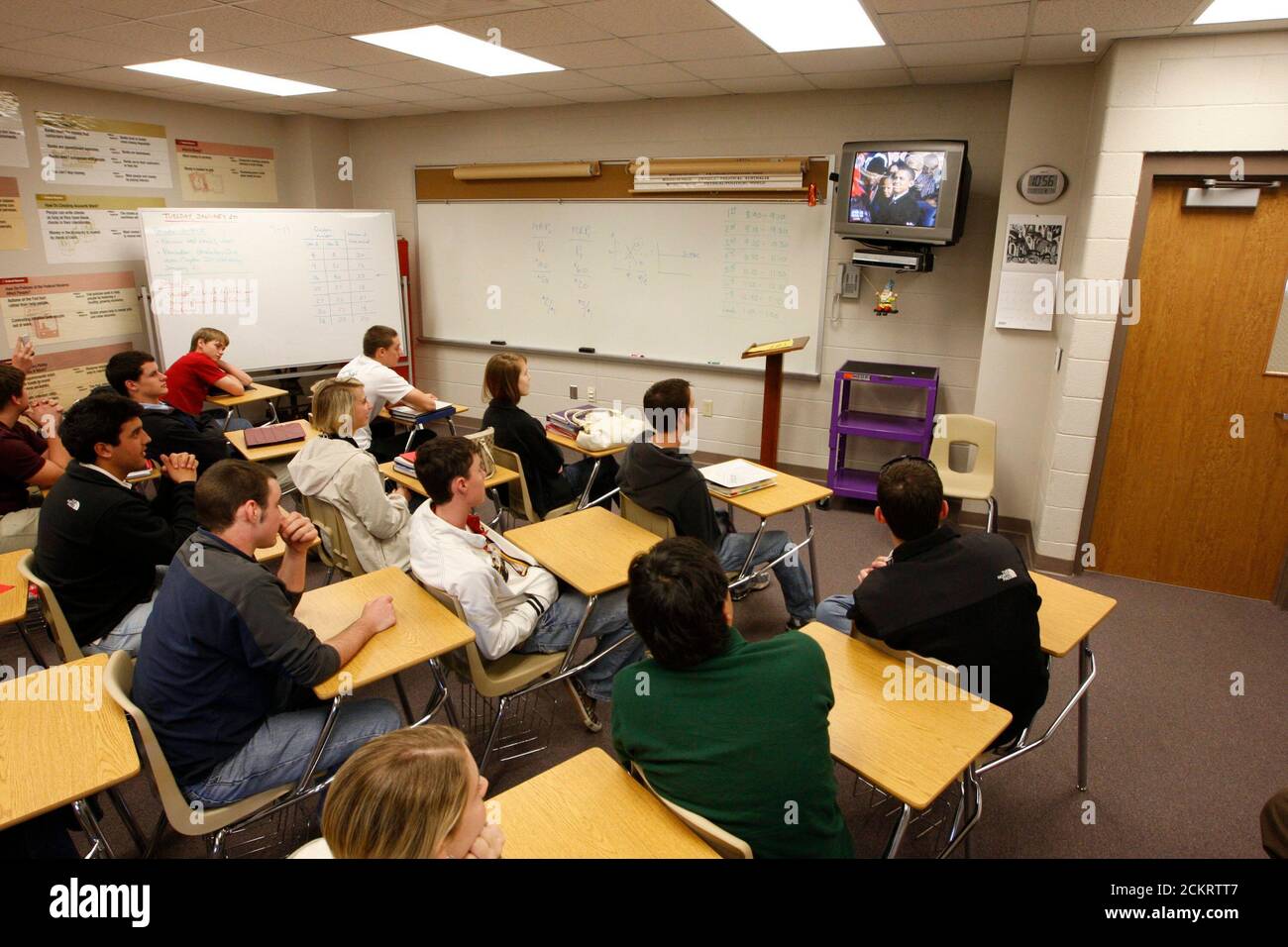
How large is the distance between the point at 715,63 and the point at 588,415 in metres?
2.12

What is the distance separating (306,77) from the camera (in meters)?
4.97

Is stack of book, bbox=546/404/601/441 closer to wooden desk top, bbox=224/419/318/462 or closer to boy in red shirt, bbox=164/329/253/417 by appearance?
wooden desk top, bbox=224/419/318/462

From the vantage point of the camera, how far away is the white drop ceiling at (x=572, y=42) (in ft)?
10.6

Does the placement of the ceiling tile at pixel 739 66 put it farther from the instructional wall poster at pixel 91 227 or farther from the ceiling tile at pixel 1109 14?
the instructional wall poster at pixel 91 227

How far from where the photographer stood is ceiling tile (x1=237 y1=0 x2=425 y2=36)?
129 inches

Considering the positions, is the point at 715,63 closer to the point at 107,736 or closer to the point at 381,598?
the point at 381,598

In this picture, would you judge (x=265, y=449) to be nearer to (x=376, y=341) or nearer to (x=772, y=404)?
(x=376, y=341)

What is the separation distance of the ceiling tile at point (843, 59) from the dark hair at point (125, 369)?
3.69m

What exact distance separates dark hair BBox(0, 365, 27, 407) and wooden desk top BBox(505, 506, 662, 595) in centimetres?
230

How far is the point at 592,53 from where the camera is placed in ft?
13.5

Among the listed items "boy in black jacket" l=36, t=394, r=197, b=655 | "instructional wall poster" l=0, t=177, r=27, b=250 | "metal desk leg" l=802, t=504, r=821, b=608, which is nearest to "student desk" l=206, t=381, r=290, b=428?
"instructional wall poster" l=0, t=177, r=27, b=250

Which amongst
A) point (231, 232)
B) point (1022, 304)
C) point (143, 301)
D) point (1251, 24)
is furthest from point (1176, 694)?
point (143, 301)

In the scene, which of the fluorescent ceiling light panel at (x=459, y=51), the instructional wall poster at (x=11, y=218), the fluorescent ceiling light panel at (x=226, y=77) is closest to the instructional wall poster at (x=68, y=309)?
the instructional wall poster at (x=11, y=218)
